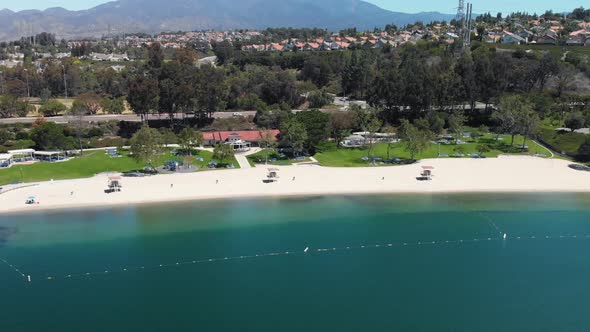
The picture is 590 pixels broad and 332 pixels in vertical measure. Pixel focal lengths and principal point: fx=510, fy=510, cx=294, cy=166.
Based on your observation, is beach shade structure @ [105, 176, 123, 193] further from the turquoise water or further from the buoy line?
the buoy line

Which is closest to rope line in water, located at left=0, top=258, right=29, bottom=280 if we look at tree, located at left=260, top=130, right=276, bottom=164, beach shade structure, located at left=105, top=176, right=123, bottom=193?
beach shade structure, located at left=105, top=176, right=123, bottom=193

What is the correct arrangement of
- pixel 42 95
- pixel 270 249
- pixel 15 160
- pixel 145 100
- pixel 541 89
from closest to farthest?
pixel 270 249
pixel 15 160
pixel 145 100
pixel 541 89
pixel 42 95

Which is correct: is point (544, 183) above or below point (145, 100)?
below

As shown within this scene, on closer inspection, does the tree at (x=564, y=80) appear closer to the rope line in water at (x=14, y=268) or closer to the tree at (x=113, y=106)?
the tree at (x=113, y=106)

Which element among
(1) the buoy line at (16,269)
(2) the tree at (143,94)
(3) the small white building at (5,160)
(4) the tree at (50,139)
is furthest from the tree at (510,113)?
(3) the small white building at (5,160)

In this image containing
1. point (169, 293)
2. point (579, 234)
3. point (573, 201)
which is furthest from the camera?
point (573, 201)

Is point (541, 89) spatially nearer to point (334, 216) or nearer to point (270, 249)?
point (334, 216)

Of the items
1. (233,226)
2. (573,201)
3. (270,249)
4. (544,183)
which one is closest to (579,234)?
(573,201)
